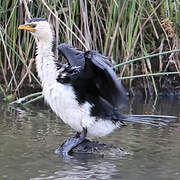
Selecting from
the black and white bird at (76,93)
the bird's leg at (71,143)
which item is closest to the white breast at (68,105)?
the black and white bird at (76,93)

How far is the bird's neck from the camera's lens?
5023 millimetres

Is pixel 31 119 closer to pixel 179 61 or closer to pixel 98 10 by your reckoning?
pixel 98 10

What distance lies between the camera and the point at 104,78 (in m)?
4.71

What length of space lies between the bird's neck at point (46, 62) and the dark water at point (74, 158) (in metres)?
0.66

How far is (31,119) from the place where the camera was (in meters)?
6.45

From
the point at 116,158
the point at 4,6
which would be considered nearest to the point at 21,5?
the point at 4,6

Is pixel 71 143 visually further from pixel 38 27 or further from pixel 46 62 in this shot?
pixel 38 27

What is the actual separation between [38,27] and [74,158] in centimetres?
130

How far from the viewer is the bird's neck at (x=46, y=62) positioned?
5.02 metres

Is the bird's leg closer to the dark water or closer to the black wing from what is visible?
the dark water

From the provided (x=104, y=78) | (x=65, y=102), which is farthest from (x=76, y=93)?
(x=104, y=78)

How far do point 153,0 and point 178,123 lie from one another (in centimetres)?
236

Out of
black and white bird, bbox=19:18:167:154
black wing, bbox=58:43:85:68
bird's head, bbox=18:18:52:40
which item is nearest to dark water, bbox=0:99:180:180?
black and white bird, bbox=19:18:167:154

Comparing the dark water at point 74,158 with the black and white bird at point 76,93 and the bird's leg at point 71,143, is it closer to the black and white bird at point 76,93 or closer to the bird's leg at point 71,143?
the bird's leg at point 71,143
